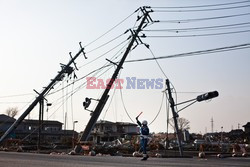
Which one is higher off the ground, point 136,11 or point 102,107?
point 136,11

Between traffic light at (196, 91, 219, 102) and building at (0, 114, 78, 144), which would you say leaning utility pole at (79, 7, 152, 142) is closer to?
traffic light at (196, 91, 219, 102)

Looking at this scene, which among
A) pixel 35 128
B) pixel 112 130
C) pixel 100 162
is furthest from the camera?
pixel 112 130

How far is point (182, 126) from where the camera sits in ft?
374

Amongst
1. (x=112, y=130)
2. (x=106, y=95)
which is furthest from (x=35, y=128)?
(x=106, y=95)

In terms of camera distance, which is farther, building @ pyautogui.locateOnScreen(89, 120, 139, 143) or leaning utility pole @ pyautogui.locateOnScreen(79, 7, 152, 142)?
building @ pyautogui.locateOnScreen(89, 120, 139, 143)

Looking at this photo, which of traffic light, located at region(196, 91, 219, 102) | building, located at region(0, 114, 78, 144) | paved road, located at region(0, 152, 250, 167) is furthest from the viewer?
building, located at region(0, 114, 78, 144)

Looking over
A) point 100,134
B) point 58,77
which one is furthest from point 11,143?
point 100,134

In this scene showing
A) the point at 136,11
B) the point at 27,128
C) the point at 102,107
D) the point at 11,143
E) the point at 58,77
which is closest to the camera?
the point at 102,107

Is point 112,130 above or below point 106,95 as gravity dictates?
below

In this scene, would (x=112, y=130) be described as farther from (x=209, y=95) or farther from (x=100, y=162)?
(x=100, y=162)

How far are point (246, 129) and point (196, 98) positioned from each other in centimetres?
10355

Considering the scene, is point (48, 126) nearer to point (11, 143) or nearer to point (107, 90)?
point (11, 143)

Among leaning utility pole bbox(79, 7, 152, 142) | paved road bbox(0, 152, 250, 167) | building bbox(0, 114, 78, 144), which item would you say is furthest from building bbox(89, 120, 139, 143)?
paved road bbox(0, 152, 250, 167)

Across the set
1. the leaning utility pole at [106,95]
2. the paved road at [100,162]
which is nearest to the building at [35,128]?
the leaning utility pole at [106,95]
